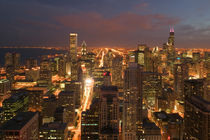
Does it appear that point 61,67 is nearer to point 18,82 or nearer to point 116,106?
point 18,82

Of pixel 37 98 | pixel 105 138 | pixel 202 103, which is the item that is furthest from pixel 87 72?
pixel 202 103

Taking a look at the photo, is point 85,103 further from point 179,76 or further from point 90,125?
point 179,76

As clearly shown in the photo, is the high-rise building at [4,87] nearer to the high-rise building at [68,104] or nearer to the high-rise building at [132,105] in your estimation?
the high-rise building at [68,104]

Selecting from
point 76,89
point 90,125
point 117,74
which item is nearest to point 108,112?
point 90,125

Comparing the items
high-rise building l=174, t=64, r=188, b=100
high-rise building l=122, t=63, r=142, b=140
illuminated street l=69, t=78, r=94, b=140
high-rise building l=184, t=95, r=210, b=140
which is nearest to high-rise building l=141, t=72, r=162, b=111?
high-rise building l=174, t=64, r=188, b=100

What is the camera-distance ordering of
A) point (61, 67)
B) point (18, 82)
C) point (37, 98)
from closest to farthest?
point (37, 98)
point (18, 82)
point (61, 67)
